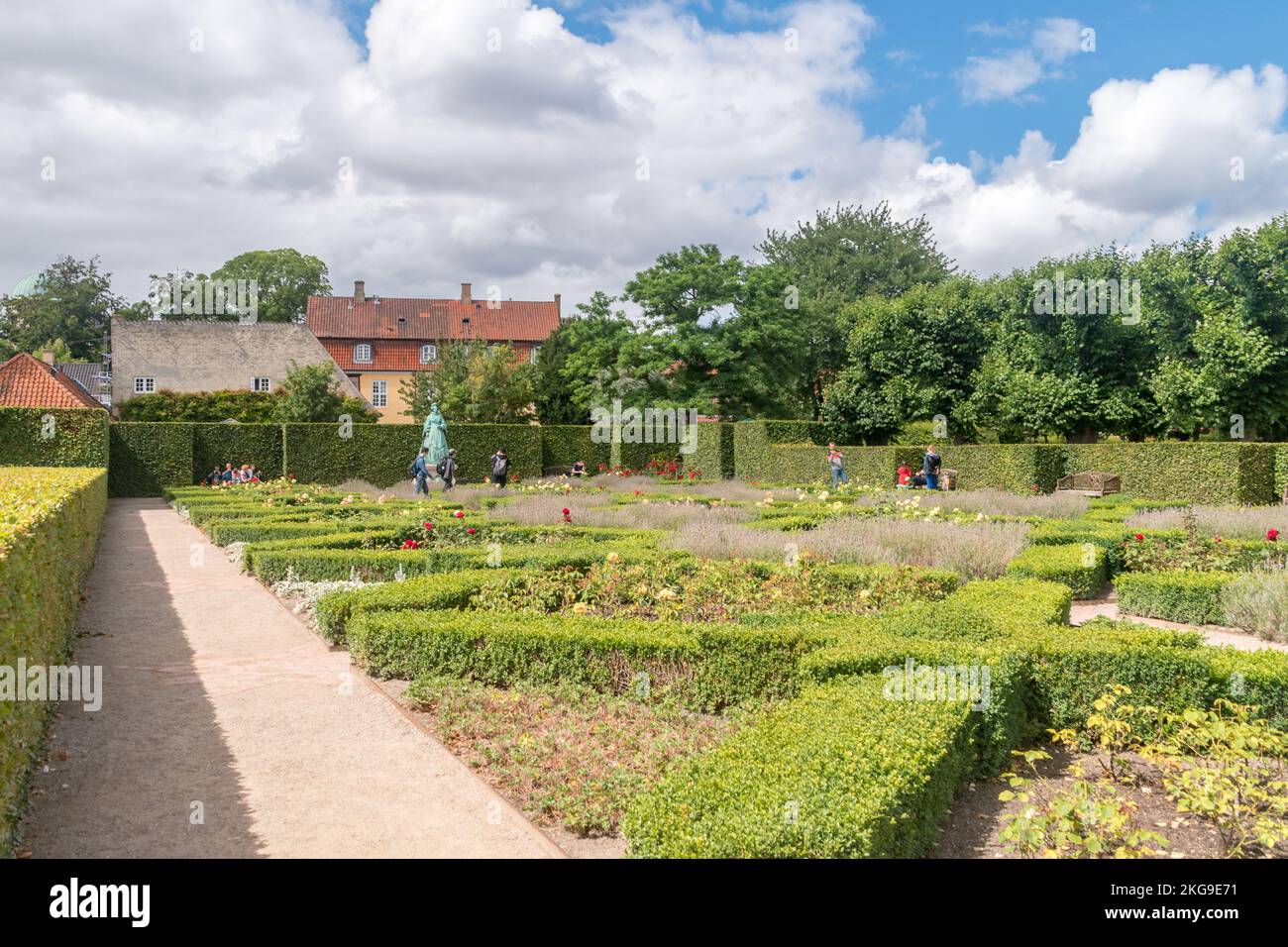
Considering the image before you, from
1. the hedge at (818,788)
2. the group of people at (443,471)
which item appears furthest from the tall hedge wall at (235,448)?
the hedge at (818,788)

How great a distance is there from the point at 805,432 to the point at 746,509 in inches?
678

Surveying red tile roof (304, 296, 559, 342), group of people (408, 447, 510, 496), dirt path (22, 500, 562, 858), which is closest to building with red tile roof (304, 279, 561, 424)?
red tile roof (304, 296, 559, 342)

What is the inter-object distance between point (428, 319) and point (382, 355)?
382 cm

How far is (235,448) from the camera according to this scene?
3127cm

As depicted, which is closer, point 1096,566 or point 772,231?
point 1096,566

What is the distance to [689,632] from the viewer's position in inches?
283

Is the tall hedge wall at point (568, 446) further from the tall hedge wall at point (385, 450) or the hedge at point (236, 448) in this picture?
the hedge at point (236, 448)

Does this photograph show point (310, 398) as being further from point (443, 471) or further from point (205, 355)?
point (443, 471)

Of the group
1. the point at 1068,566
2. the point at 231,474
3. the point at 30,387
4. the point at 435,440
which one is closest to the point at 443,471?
the point at 435,440

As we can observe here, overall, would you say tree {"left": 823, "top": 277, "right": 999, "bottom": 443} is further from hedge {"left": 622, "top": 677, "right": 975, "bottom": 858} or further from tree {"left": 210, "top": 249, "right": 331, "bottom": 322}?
tree {"left": 210, "top": 249, "right": 331, "bottom": 322}
